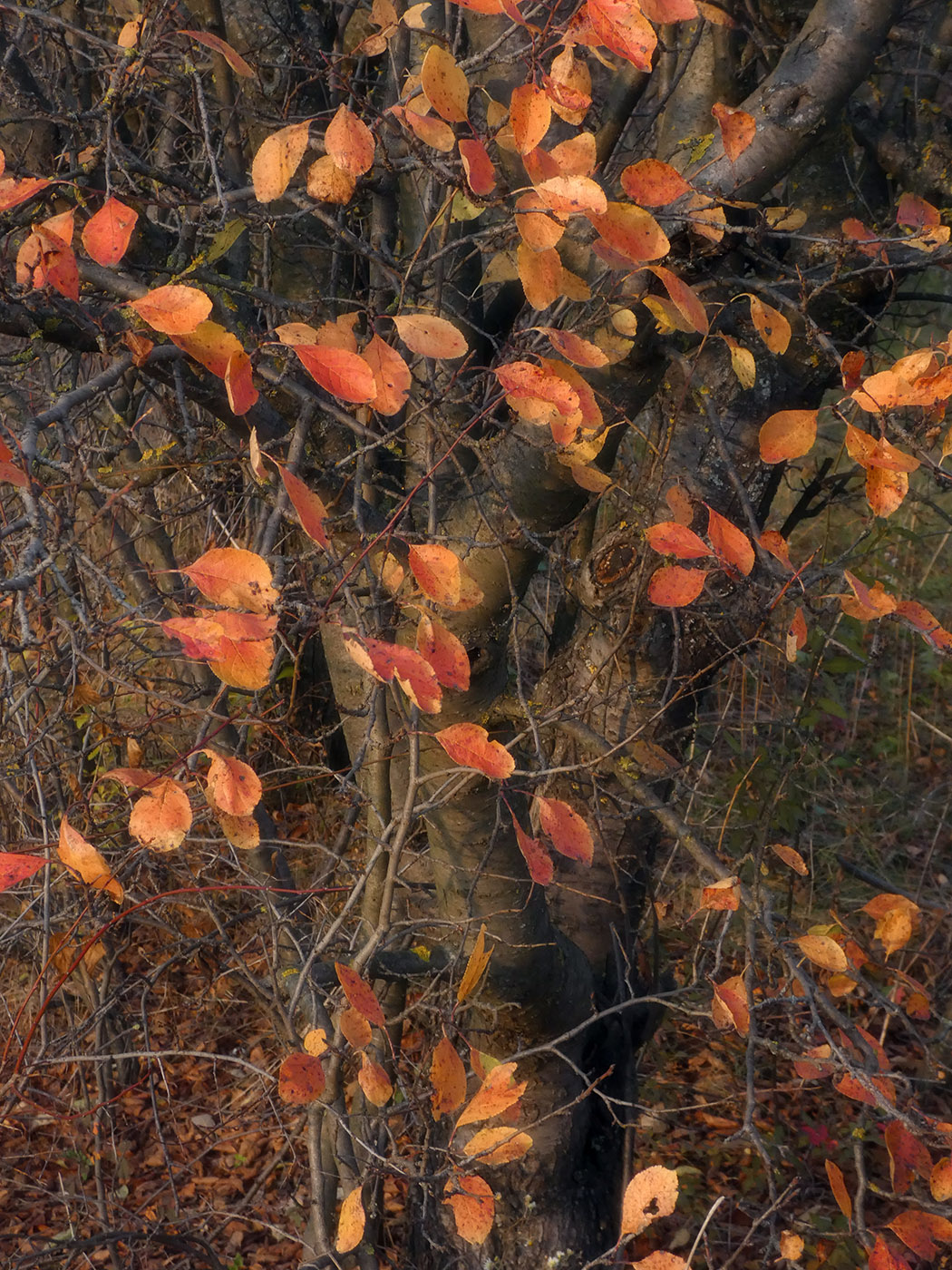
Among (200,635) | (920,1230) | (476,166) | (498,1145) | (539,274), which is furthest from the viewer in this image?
(920,1230)

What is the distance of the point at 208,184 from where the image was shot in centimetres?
217

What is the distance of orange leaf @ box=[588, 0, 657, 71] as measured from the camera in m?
1.21

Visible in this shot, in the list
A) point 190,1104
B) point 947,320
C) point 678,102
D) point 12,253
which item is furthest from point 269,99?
point 947,320

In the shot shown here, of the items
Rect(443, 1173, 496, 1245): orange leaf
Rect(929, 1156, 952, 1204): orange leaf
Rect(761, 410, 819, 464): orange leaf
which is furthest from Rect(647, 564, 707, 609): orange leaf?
Rect(929, 1156, 952, 1204): orange leaf

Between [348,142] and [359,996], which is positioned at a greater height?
[348,142]

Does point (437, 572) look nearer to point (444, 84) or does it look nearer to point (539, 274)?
point (539, 274)

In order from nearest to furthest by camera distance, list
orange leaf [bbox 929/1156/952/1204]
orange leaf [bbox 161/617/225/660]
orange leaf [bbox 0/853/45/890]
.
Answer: orange leaf [bbox 161/617/225/660] → orange leaf [bbox 0/853/45/890] → orange leaf [bbox 929/1156/952/1204]

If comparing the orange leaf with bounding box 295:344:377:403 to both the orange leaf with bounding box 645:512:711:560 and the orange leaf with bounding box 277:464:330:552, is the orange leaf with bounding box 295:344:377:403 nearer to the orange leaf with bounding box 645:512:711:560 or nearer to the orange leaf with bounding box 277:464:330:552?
the orange leaf with bounding box 277:464:330:552

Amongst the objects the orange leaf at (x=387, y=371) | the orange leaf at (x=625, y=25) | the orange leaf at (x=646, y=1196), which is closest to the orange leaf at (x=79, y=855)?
the orange leaf at (x=387, y=371)

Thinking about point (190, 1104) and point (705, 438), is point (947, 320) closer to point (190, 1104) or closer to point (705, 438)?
point (705, 438)

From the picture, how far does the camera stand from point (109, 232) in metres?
1.40

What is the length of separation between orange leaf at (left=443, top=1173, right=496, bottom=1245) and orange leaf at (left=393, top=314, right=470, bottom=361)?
128 cm

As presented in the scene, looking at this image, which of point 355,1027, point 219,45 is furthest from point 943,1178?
point 219,45

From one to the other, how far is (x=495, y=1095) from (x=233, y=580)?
94cm
